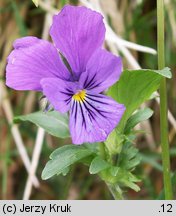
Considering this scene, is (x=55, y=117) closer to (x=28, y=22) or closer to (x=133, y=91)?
(x=133, y=91)

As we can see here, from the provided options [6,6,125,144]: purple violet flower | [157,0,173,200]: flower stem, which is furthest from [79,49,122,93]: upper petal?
[157,0,173,200]: flower stem

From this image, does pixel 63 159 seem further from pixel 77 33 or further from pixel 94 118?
pixel 77 33

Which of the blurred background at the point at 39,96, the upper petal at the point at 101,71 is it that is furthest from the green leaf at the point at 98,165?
the blurred background at the point at 39,96

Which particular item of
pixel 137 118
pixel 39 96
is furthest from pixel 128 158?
pixel 39 96

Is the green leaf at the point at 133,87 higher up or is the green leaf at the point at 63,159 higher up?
the green leaf at the point at 133,87

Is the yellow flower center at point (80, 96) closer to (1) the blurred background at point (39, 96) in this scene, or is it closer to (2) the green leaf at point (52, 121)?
(2) the green leaf at point (52, 121)

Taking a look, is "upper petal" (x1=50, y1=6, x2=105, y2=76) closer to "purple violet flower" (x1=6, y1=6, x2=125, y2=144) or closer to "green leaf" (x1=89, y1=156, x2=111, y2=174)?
"purple violet flower" (x1=6, y1=6, x2=125, y2=144)
